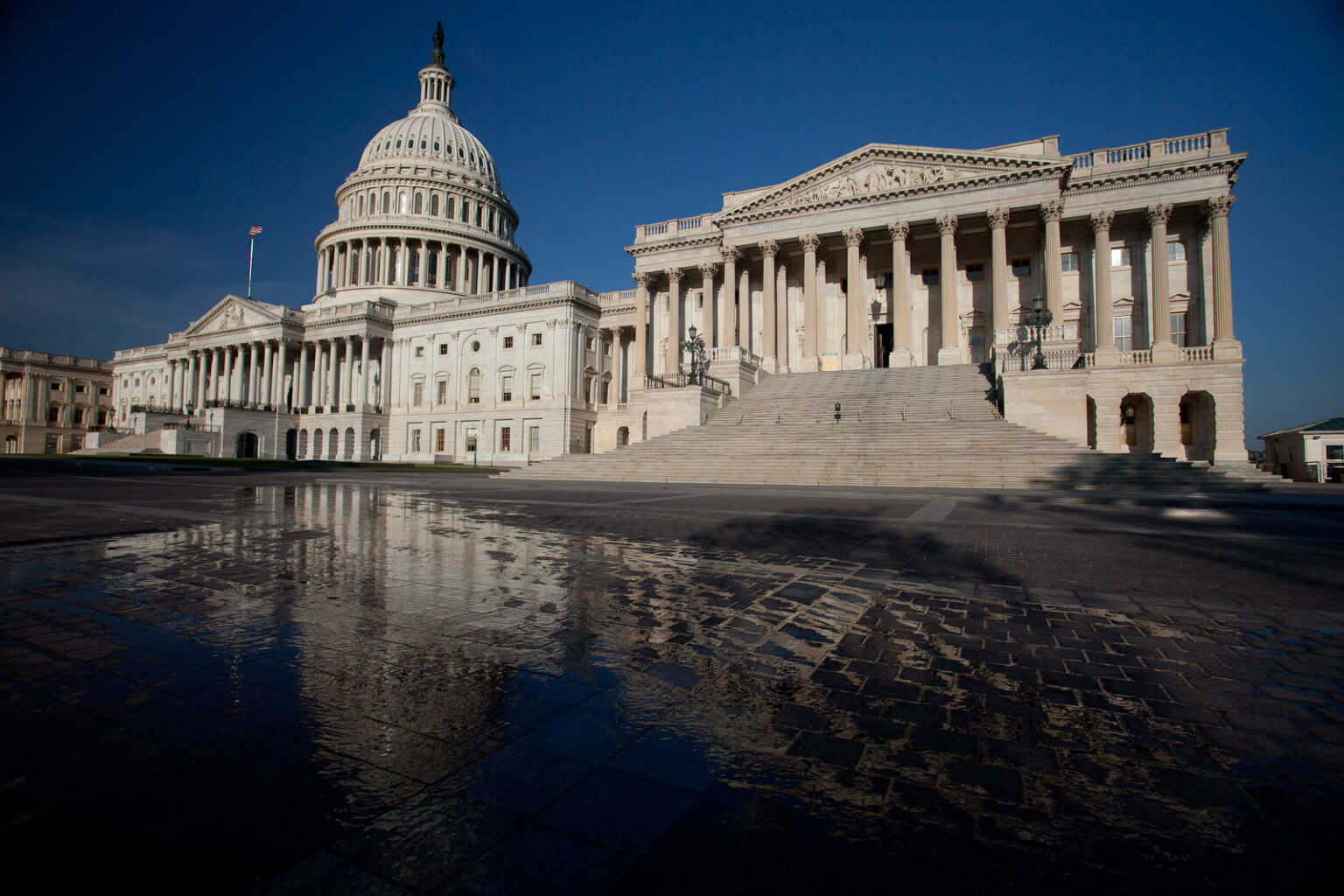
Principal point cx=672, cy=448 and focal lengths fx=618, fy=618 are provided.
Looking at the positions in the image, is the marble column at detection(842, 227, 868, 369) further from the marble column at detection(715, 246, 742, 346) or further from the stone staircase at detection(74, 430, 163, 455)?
the stone staircase at detection(74, 430, 163, 455)

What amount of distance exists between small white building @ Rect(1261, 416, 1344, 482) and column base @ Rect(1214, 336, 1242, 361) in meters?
7.70

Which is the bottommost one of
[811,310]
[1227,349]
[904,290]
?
[1227,349]

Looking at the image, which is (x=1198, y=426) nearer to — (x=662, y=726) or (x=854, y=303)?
(x=854, y=303)

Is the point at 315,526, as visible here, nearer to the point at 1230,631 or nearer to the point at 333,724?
the point at 333,724

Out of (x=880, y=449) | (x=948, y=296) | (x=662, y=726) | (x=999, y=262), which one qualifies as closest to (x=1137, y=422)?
(x=999, y=262)

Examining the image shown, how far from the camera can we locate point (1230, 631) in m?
4.31

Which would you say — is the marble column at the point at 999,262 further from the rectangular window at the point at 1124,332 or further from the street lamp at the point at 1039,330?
the rectangular window at the point at 1124,332

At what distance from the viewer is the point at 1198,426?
31375mm

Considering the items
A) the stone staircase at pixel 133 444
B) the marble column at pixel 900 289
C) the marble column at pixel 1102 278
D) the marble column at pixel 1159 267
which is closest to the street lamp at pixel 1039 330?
the marble column at pixel 900 289

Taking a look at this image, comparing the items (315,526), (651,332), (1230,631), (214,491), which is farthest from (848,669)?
(651,332)

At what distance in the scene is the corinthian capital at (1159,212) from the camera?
3309cm

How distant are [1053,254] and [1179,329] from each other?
30.2 ft

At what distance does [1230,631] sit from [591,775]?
4.67 m

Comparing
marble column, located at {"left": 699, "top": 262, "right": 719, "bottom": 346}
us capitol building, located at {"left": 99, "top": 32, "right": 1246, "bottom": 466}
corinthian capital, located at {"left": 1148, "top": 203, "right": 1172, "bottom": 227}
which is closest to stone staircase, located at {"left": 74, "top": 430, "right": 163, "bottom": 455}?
us capitol building, located at {"left": 99, "top": 32, "right": 1246, "bottom": 466}
